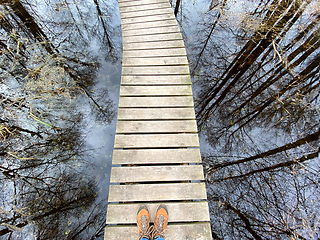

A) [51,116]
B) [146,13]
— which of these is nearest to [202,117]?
[51,116]

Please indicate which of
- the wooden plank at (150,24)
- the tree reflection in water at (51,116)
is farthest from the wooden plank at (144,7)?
the wooden plank at (150,24)

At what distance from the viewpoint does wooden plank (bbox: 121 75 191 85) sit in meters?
2.89

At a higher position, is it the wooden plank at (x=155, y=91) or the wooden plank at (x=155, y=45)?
the wooden plank at (x=155, y=45)

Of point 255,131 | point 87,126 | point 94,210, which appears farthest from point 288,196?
point 87,126

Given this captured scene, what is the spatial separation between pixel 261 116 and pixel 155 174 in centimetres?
225

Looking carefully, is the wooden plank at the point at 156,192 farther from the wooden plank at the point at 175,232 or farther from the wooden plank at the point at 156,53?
the wooden plank at the point at 156,53

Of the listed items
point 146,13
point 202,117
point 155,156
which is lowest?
point 155,156

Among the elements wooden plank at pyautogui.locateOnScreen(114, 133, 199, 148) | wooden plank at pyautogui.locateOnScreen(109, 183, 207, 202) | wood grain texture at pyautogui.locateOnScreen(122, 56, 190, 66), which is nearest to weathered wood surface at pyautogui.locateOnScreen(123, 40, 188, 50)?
wood grain texture at pyautogui.locateOnScreen(122, 56, 190, 66)

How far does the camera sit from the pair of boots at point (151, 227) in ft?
5.98

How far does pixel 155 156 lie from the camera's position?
230cm

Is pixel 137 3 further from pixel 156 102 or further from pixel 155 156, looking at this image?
pixel 155 156

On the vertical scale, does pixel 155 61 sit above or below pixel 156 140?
above

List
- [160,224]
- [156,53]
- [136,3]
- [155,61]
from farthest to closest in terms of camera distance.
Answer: [136,3] → [156,53] → [155,61] → [160,224]

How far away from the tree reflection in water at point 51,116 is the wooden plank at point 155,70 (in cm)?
68
